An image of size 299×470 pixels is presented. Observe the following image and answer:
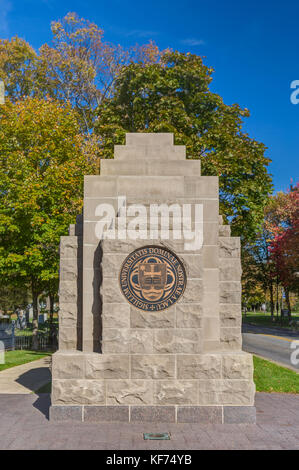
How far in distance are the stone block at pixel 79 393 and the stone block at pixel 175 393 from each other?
1.04 m

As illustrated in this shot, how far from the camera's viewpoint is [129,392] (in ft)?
25.5

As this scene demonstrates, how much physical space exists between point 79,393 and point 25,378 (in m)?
5.96

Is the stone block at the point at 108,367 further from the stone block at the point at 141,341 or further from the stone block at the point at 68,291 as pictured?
the stone block at the point at 68,291

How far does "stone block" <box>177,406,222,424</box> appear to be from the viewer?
7750mm

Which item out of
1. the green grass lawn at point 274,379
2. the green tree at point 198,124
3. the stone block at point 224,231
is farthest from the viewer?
the green tree at point 198,124

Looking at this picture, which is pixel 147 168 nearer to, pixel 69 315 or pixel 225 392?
pixel 69 315

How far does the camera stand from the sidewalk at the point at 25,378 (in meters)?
11.2

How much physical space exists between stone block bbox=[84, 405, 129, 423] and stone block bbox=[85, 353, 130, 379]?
552mm

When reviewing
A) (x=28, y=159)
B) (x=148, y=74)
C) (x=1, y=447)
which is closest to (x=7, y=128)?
(x=28, y=159)

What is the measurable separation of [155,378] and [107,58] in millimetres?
29623

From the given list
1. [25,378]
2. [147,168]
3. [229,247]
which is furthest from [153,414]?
[25,378]

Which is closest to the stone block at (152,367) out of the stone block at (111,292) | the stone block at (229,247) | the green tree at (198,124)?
the stone block at (111,292)

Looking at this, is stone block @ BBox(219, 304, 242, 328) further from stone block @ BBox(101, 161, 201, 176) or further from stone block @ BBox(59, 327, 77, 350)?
stone block @ BBox(59, 327, 77, 350)

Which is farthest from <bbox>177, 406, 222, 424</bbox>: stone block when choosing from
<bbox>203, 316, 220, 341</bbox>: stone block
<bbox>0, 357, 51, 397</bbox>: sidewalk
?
<bbox>0, 357, 51, 397</bbox>: sidewalk
